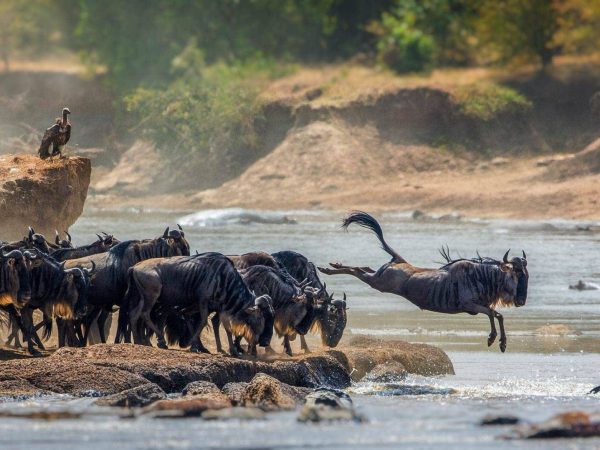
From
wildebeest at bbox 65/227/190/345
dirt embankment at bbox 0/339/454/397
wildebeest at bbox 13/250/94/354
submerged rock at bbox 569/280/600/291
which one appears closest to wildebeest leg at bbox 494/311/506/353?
dirt embankment at bbox 0/339/454/397

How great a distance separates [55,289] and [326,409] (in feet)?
13.5

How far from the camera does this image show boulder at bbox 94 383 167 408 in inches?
579

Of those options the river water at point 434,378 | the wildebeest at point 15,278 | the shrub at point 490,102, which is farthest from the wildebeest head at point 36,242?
the shrub at point 490,102

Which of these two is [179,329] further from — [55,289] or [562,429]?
[562,429]

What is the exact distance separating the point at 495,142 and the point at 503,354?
39872mm

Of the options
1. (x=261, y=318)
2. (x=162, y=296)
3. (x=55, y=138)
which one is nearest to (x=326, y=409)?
(x=261, y=318)

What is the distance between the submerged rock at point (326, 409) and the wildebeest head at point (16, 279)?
12.4ft

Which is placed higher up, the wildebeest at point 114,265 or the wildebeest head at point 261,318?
the wildebeest at point 114,265

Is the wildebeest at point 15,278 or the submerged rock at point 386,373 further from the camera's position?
the submerged rock at point 386,373

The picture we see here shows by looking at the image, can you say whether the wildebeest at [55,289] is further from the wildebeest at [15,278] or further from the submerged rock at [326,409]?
the submerged rock at [326,409]

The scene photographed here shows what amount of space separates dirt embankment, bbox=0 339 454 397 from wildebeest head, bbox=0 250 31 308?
93cm

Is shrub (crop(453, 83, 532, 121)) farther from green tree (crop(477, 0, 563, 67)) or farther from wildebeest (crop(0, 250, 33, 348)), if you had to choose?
wildebeest (crop(0, 250, 33, 348))

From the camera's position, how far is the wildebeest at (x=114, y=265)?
17938 millimetres

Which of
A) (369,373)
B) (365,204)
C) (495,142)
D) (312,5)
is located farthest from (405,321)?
(312,5)
